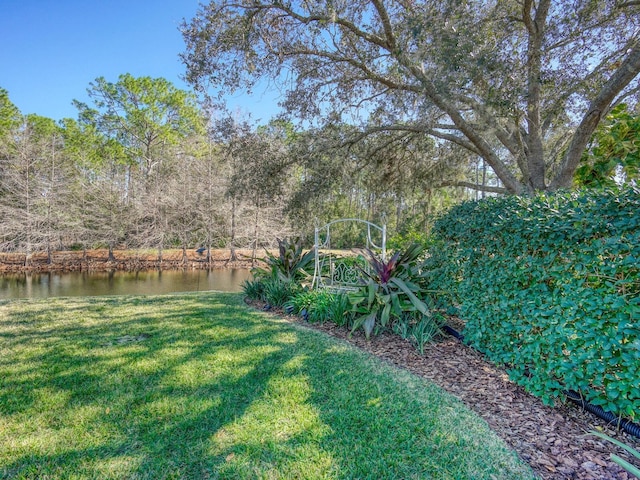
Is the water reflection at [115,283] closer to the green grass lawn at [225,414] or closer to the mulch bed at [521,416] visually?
the green grass lawn at [225,414]

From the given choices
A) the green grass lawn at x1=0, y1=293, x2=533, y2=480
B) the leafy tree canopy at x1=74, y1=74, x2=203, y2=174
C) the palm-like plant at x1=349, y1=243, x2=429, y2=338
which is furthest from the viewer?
the leafy tree canopy at x1=74, y1=74, x2=203, y2=174

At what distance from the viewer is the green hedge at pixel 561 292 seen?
6.61 feet

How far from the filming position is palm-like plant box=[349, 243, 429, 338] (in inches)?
147

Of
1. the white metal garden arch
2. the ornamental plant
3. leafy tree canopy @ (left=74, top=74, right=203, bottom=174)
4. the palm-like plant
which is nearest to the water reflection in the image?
the ornamental plant

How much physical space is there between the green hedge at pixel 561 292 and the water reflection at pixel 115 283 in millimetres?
8939

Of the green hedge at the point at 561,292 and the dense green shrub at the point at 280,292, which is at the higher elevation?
the green hedge at the point at 561,292

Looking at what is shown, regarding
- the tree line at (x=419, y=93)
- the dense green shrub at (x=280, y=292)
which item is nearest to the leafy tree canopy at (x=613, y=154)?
the tree line at (x=419, y=93)

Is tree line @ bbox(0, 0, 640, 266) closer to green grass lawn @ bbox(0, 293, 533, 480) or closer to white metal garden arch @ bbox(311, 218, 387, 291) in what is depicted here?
white metal garden arch @ bbox(311, 218, 387, 291)

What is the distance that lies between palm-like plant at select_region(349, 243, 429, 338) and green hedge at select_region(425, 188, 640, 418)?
0.70 meters

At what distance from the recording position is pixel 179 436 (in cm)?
191

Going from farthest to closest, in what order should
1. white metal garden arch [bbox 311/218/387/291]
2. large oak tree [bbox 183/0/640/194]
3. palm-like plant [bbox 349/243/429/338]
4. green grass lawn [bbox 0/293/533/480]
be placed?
white metal garden arch [bbox 311/218/387/291] < large oak tree [bbox 183/0/640/194] < palm-like plant [bbox 349/243/429/338] < green grass lawn [bbox 0/293/533/480]

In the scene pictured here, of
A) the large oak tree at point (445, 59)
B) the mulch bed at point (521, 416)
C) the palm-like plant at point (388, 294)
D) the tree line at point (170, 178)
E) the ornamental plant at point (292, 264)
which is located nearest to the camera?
the mulch bed at point (521, 416)

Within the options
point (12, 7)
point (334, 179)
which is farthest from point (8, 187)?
point (334, 179)

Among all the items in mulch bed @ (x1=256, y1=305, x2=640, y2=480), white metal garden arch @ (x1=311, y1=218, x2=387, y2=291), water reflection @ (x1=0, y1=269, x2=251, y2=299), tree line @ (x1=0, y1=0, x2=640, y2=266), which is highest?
tree line @ (x1=0, y1=0, x2=640, y2=266)
